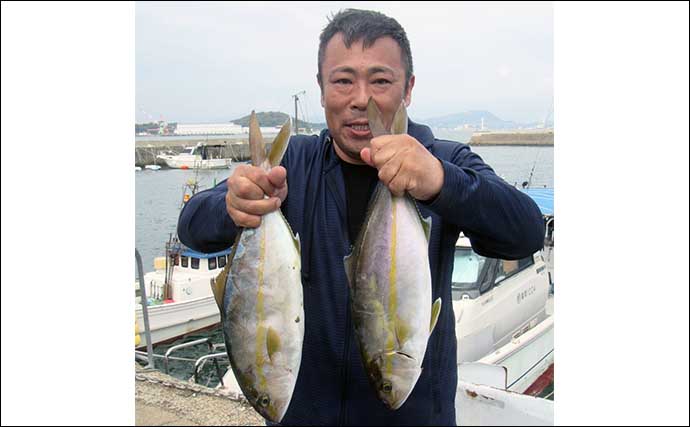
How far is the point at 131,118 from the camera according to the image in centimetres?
182

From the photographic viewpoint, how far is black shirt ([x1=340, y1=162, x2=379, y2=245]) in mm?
1507

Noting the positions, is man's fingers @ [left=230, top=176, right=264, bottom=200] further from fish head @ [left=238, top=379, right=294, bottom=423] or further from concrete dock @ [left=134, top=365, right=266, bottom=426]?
concrete dock @ [left=134, top=365, right=266, bottom=426]

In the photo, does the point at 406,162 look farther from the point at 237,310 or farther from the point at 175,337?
the point at 175,337

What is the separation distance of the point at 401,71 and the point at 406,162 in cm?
40

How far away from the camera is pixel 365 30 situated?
133 centimetres

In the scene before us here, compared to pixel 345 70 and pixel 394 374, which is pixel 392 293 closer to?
pixel 394 374

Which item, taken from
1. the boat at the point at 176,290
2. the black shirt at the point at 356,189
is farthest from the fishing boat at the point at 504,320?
the boat at the point at 176,290

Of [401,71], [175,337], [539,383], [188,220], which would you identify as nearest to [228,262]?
[188,220]

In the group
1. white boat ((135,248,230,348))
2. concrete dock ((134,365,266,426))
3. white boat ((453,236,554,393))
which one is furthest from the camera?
white boat ((135,248,230,348))

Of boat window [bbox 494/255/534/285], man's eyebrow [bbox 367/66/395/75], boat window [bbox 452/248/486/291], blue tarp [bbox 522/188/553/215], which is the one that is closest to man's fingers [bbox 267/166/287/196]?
man's eyebrow [bbox 367/66/395/75]

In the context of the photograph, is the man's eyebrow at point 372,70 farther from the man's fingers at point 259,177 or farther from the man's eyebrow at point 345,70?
the man's fingers at point 259,177

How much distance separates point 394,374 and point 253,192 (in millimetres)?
518

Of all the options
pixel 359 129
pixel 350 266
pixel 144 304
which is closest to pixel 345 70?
pixel 359 129

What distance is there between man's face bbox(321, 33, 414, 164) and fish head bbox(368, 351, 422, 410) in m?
0.60
